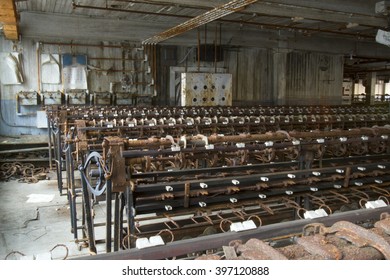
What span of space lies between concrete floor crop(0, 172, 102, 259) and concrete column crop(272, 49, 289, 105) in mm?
9960

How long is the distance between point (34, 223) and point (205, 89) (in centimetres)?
830

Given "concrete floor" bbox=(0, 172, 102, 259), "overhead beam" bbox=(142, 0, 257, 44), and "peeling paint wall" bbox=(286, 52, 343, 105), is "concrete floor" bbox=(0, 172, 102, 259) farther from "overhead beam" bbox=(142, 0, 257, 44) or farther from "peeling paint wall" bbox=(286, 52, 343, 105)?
"peeling paint wall" bbox=(286, 52, 343, 105)

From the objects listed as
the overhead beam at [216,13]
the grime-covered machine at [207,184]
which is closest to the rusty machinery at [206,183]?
the grime-covered machine at [207,184]

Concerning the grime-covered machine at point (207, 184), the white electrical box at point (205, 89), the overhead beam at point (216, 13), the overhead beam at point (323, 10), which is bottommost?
the grime-covered machine at point (207, 184)

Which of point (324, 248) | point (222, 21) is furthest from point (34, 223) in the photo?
point (222, 21)

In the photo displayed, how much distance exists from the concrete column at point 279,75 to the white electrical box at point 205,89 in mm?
2659

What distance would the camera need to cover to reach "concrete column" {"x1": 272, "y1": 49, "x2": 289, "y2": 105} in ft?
48.9

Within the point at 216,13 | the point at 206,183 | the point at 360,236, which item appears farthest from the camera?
the point at 216,13

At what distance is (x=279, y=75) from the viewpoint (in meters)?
15.0

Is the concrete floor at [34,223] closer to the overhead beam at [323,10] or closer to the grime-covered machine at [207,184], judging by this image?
the grime-covered machine at [207,184]

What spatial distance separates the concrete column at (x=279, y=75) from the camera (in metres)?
14.9

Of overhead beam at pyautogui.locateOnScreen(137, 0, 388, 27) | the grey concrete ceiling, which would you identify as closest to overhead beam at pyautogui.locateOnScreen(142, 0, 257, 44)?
the grey concrete ceiling

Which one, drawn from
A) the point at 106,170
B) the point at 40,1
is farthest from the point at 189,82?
the point at 106,170

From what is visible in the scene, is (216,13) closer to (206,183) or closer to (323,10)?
(323,10)
